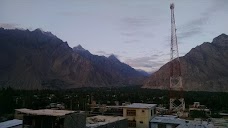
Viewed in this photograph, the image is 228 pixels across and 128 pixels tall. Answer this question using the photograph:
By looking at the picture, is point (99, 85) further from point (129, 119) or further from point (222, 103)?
point (129, 119)

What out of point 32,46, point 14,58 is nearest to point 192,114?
point 14,58

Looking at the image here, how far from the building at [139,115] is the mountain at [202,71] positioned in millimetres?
123095

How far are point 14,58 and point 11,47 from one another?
1232 cm

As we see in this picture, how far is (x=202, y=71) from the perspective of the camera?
169375mm

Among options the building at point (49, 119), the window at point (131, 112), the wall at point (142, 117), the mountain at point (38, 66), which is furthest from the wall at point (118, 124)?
the mountain at point (38, 66)

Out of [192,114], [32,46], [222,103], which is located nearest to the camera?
[192,114]

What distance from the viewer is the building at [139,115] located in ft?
113

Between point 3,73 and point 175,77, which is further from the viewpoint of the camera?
point 3,73

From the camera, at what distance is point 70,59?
193875 mm

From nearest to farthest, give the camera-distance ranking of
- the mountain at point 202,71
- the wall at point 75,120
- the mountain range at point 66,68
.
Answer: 1. the wall at point 75,120
2. the mountain range at point 66,68
3. the mountain at point 202,71

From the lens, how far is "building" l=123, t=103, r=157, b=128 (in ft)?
113

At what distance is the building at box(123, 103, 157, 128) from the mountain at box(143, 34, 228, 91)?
404ft

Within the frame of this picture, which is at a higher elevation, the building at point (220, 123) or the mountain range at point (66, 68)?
the mountain range at point (66, 68)

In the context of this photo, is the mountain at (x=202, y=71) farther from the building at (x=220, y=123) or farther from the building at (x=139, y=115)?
the building at (x=139, y=115)
